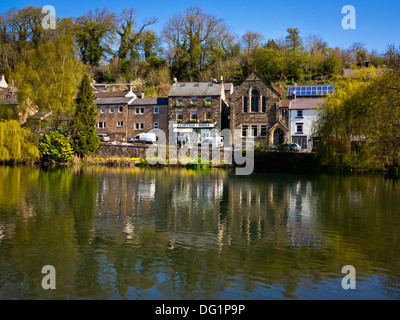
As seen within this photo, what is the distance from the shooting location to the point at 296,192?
94.3 feet

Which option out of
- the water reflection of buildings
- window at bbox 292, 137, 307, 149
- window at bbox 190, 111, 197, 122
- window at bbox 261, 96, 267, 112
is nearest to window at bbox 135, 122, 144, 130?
window at bbox 190, 111, 197, 122

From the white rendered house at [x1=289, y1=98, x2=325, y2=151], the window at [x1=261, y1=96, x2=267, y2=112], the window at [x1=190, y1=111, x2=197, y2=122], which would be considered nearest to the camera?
the white rendered house at [x1=289, y1=98, x2=325, y2=151]

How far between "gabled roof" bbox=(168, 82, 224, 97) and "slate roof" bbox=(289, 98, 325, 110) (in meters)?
11.5

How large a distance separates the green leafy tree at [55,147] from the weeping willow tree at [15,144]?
3.73ft

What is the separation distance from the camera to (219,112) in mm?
62156

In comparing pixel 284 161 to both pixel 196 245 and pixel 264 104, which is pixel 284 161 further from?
pixel 196 245

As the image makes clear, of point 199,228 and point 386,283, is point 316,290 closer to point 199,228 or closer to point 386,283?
point 386,283

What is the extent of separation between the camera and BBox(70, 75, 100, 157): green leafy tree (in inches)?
2051

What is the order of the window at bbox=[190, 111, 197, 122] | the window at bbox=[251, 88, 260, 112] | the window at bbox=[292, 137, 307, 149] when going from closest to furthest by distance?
the window at bbox=[292, 137, 307, 149], the window at bbox=[251, 88, 260, 112], the window at bbox=[190, 111, 197, 122]

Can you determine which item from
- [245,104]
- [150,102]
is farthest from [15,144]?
[245,104]

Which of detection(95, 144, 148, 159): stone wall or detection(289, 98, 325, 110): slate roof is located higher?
detection(289, 98, 325, 110): slate roof

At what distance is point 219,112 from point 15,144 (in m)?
29.7

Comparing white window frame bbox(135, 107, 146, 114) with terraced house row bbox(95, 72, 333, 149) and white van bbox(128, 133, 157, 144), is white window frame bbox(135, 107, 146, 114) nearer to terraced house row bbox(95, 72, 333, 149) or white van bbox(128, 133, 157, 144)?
terraced house row bbox(95, 72, 333, 149)

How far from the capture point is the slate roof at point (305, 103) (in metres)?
58.5
